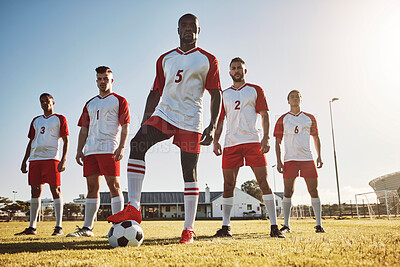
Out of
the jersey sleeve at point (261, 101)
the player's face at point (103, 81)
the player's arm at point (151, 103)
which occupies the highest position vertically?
the player's face at point (103, 81)

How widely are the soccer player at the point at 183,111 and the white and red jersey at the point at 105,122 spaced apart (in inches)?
59.7

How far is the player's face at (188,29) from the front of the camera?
4.17 meters

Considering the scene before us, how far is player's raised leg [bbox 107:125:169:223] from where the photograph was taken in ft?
11.3

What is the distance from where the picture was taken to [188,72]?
404 centimetres

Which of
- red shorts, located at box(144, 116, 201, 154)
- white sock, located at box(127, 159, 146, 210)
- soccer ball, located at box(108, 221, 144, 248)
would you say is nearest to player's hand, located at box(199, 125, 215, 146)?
red shorts, located at box(144, 116, 201, 154)

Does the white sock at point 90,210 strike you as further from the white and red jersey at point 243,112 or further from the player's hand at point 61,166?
the white and red jersey at point 243,112

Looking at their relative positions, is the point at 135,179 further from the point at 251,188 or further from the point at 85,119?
the point at 251,188

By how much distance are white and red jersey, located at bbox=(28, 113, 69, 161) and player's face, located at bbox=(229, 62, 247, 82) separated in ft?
12.9

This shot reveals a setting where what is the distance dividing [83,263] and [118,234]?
0.90 meters

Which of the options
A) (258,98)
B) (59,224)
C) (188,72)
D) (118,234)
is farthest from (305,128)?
(59,224)

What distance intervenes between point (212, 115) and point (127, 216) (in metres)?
1.68

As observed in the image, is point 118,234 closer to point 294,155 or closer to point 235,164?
point 235,164

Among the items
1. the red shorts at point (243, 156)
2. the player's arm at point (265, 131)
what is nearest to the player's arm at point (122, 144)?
the red shorts at point (243, 156)

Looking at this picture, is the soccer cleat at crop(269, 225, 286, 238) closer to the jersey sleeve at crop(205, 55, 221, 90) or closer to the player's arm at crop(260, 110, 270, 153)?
the player's arm at crop(260, 110, 270, 153)
